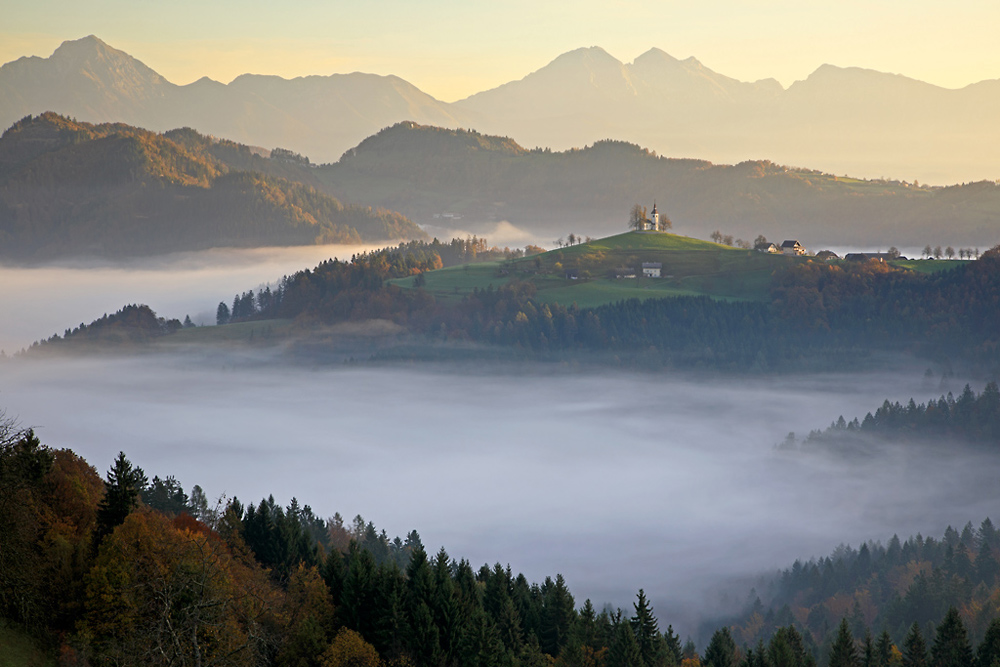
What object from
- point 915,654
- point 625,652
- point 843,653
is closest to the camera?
point 625,652

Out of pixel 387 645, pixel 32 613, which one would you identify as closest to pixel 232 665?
pixel 32 613

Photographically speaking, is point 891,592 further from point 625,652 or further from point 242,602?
point 242,602

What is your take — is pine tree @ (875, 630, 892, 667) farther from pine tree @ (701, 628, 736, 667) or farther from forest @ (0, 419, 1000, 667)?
pine tree @ (701, 628, 736, 667)

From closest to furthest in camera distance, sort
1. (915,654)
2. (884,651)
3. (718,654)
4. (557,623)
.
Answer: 1. (557,623)
2. (718,654)
3. (915,654)
4. (884,651)

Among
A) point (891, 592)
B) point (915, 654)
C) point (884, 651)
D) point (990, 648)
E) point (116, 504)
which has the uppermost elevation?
point (116, 504)

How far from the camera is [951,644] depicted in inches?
2943

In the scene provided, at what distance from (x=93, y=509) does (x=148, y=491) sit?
36.1 metres

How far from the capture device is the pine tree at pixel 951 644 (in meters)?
71.2

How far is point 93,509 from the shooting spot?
56938mm

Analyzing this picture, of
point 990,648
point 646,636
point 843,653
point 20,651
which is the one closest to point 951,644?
point 990,648

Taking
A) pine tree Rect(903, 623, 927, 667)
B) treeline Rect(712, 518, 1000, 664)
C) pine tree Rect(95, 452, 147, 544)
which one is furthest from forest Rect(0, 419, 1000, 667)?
treeline Rect(712, 518, 1000, 664)

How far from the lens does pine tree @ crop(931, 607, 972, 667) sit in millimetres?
71188

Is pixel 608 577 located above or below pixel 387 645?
below

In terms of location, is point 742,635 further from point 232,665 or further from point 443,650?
point 232,665
